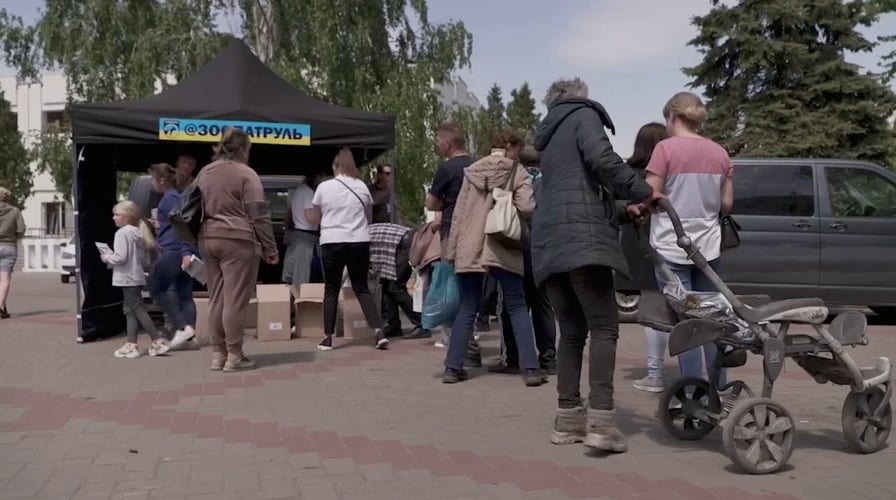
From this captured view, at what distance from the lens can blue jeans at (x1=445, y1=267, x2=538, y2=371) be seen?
628 centimetres

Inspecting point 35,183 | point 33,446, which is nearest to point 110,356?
point 33,446

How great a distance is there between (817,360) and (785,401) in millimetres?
1415

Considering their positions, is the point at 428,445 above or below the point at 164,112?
below

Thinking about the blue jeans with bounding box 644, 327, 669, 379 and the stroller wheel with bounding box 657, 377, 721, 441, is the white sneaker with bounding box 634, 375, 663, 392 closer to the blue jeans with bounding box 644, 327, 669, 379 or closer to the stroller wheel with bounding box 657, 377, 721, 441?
the blue jeans with bounding box 644, 327, 669, 379

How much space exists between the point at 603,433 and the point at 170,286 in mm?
5017

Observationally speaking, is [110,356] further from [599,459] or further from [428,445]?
[599,459]

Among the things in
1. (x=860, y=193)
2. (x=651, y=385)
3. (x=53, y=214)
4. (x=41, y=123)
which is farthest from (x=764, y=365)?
(x=53, y=214)

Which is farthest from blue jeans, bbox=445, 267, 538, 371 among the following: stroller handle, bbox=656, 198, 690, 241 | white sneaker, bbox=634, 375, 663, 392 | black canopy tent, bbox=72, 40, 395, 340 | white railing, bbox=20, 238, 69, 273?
white railing, bbox=20, 238, 69, 273

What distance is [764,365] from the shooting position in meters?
4.29

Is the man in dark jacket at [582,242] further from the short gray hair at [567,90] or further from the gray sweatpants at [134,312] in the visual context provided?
the gray sweatpants at [134,312]

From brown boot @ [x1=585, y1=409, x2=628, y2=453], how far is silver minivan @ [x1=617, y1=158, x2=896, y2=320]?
5.72 metres

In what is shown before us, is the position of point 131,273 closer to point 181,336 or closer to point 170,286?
point 170,286

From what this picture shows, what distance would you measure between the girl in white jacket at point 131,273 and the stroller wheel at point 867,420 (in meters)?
5.64

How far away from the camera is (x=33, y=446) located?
4.80 m
